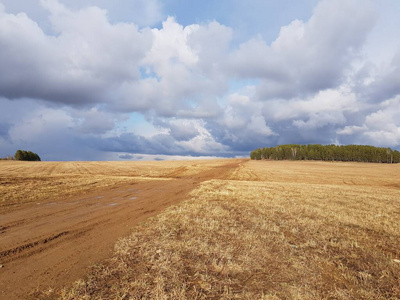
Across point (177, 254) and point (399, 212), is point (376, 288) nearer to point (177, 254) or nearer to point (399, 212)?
point (177, 254)

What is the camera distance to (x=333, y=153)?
16238 cm

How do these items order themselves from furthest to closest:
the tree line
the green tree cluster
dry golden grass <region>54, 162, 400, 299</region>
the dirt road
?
1. the tree line
2. the green tree cluster
3. the dirt road
4. dry golden grass <region>54, 162, 400, 299</region>

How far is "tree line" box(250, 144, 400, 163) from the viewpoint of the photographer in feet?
487

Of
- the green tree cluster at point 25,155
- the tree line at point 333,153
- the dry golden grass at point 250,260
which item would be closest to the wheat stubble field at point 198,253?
the dry golden grass at point 250,260

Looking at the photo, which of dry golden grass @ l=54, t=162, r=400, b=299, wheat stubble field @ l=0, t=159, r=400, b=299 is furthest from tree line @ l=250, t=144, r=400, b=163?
dry golden grass @ l=54, t=162, r=400, b=299

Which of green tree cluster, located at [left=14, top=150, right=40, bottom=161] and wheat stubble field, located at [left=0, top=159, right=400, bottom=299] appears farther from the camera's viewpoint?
green tree cluster, located at [left=14, top=150, right=40, bottom=161]

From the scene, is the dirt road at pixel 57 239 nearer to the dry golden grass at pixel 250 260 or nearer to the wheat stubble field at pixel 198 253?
the wheat stubble field at pixel 198 253

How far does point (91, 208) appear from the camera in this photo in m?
13.0

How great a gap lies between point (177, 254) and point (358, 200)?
54.2ft

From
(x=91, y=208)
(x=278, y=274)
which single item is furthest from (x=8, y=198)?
(x=278, y=274)

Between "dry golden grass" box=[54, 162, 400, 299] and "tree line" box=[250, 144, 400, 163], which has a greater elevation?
"tree line" box=[250, 144, 400, 163]

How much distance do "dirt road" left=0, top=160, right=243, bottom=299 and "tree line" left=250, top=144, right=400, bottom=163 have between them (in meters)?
172

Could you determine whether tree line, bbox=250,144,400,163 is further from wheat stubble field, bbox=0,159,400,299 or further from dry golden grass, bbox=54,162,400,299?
dry golden grass, bbox=54,162,400,299

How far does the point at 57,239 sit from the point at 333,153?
18567cm
